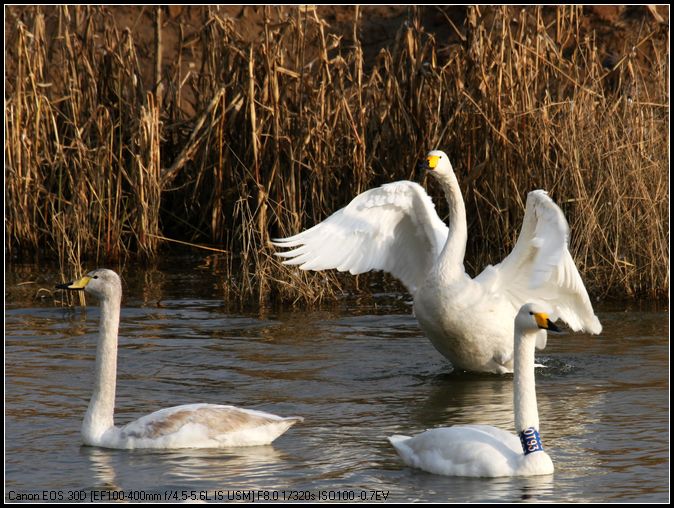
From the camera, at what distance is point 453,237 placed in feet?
29.9

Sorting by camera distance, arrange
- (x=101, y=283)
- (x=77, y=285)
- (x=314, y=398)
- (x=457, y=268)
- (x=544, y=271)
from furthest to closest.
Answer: (x=457, y=268) → (x=544, y=271) → (x=314, y=398) → (x=101, y=283) → (x=77, y=285)

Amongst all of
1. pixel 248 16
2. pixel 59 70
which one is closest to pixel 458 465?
pixel 59 70

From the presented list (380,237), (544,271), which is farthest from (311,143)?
(544,271)

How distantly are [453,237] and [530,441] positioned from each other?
2.89m

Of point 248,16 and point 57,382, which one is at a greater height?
point 248,16

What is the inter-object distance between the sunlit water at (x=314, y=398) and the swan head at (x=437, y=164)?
1.46 meters

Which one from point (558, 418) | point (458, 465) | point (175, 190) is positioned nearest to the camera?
point (458, 465)

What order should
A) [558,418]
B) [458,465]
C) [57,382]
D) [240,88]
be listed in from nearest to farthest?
[458,465], [558,418], [57,382], [240,88]

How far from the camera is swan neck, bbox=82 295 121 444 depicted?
7195mm

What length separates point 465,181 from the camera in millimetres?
12344

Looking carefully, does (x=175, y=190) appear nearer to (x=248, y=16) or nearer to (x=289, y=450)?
(x=248, y=16)

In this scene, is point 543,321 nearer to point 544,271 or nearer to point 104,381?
point 544,271

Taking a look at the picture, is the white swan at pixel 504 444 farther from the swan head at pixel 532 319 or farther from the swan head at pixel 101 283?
the swan head at pixel 101 283

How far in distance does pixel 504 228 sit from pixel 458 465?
19.3 feet
